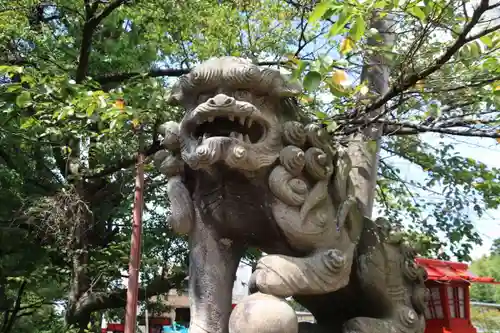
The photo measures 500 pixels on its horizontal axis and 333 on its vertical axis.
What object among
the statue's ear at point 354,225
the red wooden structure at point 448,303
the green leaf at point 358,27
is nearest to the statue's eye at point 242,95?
the green leaf at point 358,27

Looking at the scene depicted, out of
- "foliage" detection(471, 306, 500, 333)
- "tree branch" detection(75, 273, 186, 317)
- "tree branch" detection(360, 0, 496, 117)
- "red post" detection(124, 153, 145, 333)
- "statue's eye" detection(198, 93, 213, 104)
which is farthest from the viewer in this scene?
"foliage" detection(471, 306, 500, 333)

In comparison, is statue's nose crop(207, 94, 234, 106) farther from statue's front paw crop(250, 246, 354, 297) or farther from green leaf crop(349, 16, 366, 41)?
statue's front paw crop(250, 246, 354, 297)

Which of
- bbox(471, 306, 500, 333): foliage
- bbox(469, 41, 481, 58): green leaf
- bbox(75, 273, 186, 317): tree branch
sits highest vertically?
bbox(469, 41, 481, 58): green leaf

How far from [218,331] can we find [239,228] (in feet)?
1.63

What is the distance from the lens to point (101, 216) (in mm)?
6898

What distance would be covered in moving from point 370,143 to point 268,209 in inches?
40.5

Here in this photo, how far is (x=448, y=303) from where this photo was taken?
3.25 m

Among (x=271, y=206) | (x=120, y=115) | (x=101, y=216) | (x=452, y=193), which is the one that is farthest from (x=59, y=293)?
(x=271, y=206)

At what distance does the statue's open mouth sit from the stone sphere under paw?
0.73 metres

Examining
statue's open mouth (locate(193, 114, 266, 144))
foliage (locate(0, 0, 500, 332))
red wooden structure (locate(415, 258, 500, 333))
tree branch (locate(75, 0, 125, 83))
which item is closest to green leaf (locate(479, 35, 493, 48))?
foliage (locate(0, 0, 500, 332))

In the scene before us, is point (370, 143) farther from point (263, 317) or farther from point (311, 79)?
point (263, 317)

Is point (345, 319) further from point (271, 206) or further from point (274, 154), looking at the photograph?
point (274, 154)

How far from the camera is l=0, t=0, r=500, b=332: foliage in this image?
2951 mm

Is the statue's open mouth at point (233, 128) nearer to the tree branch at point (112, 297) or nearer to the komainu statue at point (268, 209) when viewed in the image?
the komainu statue at point (268, 209)
